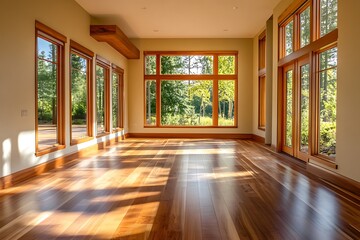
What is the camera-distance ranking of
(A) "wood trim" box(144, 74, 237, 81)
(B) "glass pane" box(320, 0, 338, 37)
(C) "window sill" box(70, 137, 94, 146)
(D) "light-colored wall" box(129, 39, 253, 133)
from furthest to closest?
(A) "wood trim" box(144, 74, 237, 81) → (D) "light-colored wall" box(129, 39, 253, 133) → (C) "window sill" box(70, 137, 94, 146) → (B) "glass pane" box(320, 0, 338, 37)

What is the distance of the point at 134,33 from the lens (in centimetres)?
1078

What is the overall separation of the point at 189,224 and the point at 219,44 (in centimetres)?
945

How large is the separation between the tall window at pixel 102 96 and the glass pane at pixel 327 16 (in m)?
5.54

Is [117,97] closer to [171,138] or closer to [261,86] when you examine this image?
[171,138]

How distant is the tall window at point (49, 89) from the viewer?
18.0 feet

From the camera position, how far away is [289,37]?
7152 millimetres

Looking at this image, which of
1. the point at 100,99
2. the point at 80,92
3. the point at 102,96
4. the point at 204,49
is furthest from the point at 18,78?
the point at 204,49

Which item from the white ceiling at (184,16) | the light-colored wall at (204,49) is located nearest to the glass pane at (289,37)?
the white ceiling at (184,16)

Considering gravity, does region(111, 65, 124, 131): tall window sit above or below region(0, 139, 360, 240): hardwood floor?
above

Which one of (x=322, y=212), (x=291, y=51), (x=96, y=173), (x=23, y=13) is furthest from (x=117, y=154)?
(x=322, y=212)

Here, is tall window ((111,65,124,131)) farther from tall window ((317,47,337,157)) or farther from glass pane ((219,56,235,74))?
tall window ((317,47,337,157))

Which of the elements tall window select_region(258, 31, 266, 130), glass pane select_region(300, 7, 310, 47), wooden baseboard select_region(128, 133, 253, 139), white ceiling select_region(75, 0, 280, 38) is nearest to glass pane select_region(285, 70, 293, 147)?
glass pane select_region(300, 7, 310, 47)

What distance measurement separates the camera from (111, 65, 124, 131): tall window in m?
10.2

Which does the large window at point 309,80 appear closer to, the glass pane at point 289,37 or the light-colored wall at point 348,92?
the glass pane at point 289,37
